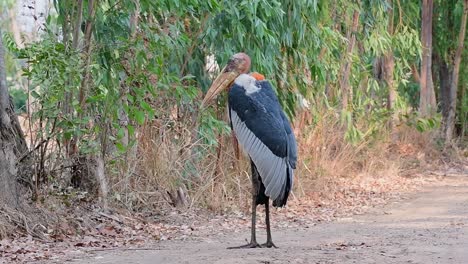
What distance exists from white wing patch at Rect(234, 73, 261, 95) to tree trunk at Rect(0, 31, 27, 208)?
7.45 ft

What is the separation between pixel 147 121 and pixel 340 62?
178 inches

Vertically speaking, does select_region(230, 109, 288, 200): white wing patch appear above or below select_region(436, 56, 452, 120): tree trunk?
below

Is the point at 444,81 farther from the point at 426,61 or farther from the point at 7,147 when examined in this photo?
the point at 7,147

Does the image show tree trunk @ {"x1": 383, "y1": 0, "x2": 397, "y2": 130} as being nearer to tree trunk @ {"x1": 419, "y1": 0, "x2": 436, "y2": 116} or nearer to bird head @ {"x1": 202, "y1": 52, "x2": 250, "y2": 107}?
tree trunk @ {"x1": 419, "y1": 0, "x2": 436, "y2": 116}

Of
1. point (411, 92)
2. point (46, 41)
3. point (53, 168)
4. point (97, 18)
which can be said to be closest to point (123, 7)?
point (97, 18)

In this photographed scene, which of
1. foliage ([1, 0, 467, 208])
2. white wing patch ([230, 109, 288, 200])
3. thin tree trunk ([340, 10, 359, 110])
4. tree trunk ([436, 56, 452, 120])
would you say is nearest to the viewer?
white wing patch ([230, 109, 288, 200])

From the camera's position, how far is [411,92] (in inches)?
850

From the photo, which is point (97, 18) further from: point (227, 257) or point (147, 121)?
point (227, 257)

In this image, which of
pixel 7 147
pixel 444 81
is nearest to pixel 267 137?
pixel 7 147

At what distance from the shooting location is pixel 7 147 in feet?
28.7

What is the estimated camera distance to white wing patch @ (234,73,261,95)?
8008 millimetres

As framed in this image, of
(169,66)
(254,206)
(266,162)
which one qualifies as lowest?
(254,206)

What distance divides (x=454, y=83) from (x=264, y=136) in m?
12.8

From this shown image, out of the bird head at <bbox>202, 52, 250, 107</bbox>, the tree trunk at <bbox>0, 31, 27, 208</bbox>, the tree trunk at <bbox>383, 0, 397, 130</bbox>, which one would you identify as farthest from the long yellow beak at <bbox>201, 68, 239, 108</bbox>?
the tree trunk at <bbox>383, 0, 397, 130</bbox>
